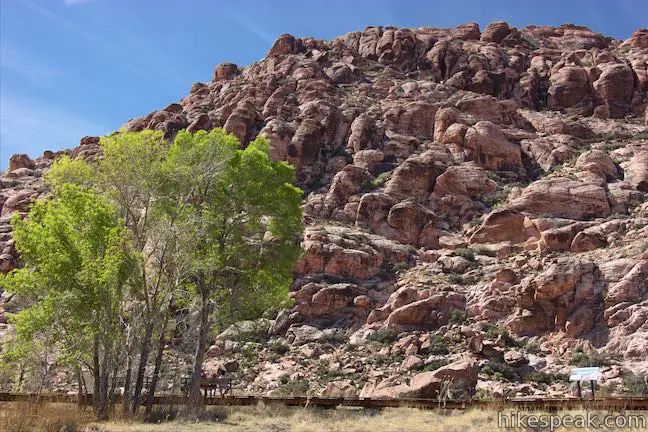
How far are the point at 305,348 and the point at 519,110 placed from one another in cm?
4384

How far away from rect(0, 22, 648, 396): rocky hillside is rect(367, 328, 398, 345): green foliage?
0.09 metres

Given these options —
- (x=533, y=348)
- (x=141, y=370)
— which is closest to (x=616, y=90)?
(x=533, y=348)

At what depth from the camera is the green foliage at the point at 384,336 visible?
108 ft

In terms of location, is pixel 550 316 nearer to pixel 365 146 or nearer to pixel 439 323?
pixel 439 323

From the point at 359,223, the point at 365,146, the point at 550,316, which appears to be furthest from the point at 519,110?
the point at 550,316

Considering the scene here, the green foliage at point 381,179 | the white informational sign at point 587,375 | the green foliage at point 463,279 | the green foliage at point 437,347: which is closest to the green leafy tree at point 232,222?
the white informational sign at point 587,375

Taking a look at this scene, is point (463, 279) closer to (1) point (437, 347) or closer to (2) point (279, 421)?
(1) point (437, 347)

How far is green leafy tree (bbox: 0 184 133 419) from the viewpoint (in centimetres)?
1590

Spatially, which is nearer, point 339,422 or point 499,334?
point 339,422

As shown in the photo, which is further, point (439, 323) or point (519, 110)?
point (519, 110)

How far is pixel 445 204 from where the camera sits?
1869 inches

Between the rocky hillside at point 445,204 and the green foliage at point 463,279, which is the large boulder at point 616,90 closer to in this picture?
the rocky hillside at point 445,204

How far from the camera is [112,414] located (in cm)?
1658

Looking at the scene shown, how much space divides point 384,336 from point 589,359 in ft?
37.3
